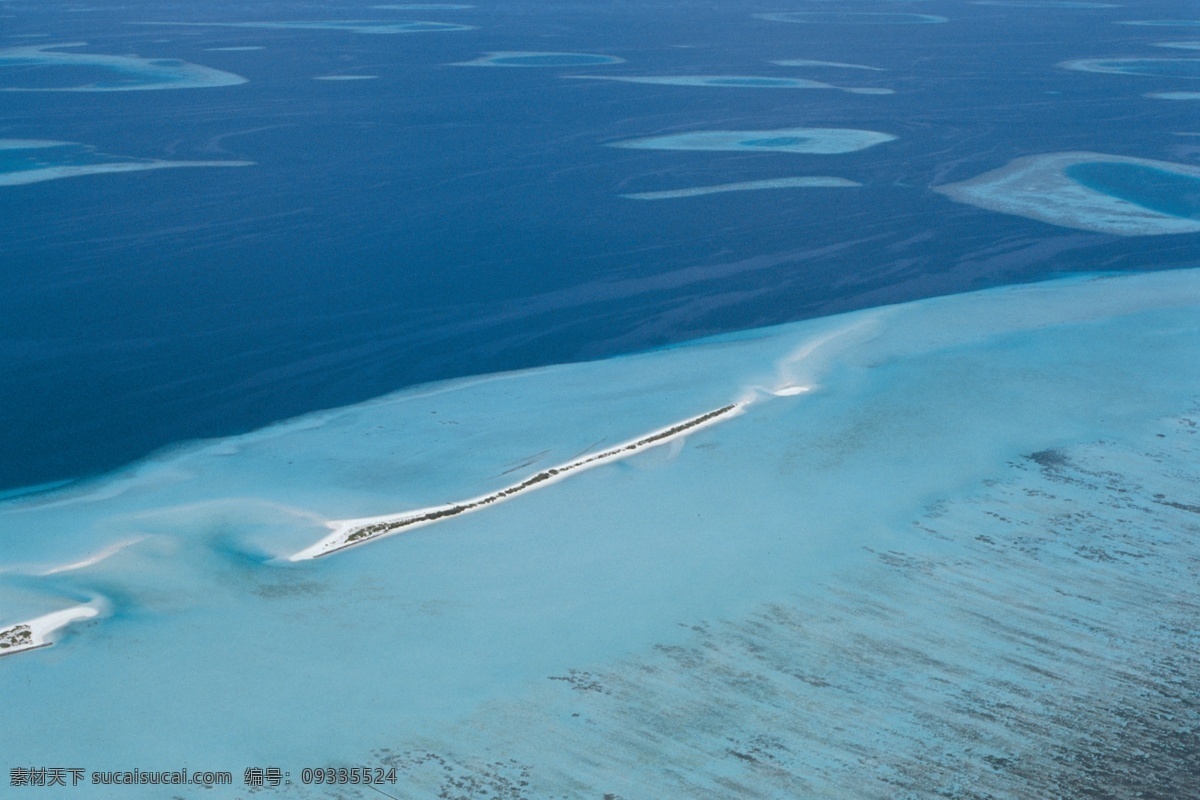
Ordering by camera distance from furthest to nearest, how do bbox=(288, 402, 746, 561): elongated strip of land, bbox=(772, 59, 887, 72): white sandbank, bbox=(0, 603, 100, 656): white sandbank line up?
1. bbox=(772, 59, 887, 72): white sandbank
2. bbox=(288, 402, 746, 561): elongated strip of land
3. bbox=(0, 603, 100, 656): white sandbank

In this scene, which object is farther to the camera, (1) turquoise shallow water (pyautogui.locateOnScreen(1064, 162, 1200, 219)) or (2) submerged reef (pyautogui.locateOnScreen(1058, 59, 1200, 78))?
(2) submerged reef (pyautogui.locateOnScreen(1058, 59, 1200, 78))

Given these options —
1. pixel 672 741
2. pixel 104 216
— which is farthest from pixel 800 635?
pixel 104 216

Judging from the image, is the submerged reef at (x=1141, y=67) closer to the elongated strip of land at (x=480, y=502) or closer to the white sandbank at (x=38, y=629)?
the elongated strip of land at (x=480, y=502)

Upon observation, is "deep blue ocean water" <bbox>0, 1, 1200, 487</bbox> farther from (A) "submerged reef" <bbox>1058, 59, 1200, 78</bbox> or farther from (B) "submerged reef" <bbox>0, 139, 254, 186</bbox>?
(A) "submerged reef" <bbox>1058, 59, 1200, 78</bbox>

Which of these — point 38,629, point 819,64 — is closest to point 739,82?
point 819,64

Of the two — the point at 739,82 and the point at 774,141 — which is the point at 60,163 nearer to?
the point at 774,141

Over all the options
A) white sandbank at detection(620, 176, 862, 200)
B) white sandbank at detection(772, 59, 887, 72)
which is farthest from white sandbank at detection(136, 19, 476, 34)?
white sandbank at detection(620, 176, 862, 200)

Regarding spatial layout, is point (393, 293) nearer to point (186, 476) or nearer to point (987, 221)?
point (186, 476)
